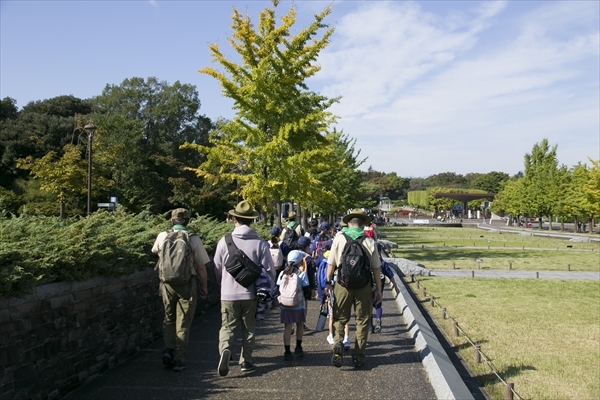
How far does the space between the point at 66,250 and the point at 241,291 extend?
1.77 m

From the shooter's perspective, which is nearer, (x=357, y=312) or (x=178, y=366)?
(x=178, y=366)

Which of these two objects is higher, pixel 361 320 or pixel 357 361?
pixel 361 320

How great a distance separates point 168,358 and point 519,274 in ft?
54.0

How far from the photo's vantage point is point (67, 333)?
5215 mm

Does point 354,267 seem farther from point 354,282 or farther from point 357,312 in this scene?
point 357,312

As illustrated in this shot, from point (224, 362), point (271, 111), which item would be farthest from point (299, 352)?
point (271, 111)

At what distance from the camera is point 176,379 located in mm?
5719

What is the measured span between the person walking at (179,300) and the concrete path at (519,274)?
46.2ft

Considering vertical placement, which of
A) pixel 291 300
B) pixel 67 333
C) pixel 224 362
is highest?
pixel 291 300

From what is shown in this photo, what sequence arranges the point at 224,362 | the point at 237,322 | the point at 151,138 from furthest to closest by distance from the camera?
the point at 151,138 < the point at 237,322 < the point at 224,362

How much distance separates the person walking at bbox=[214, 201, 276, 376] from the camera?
5.79 meters

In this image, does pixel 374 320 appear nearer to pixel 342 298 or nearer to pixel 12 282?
pixel 342 298

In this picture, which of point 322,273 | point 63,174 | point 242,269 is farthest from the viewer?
point 63,174

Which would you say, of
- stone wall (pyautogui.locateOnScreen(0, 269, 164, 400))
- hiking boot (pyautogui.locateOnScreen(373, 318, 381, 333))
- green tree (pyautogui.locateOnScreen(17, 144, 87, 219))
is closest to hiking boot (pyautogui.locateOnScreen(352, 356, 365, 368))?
hiking boot (pyautogui.locateOnScreen(373, 318, 381, 333))
